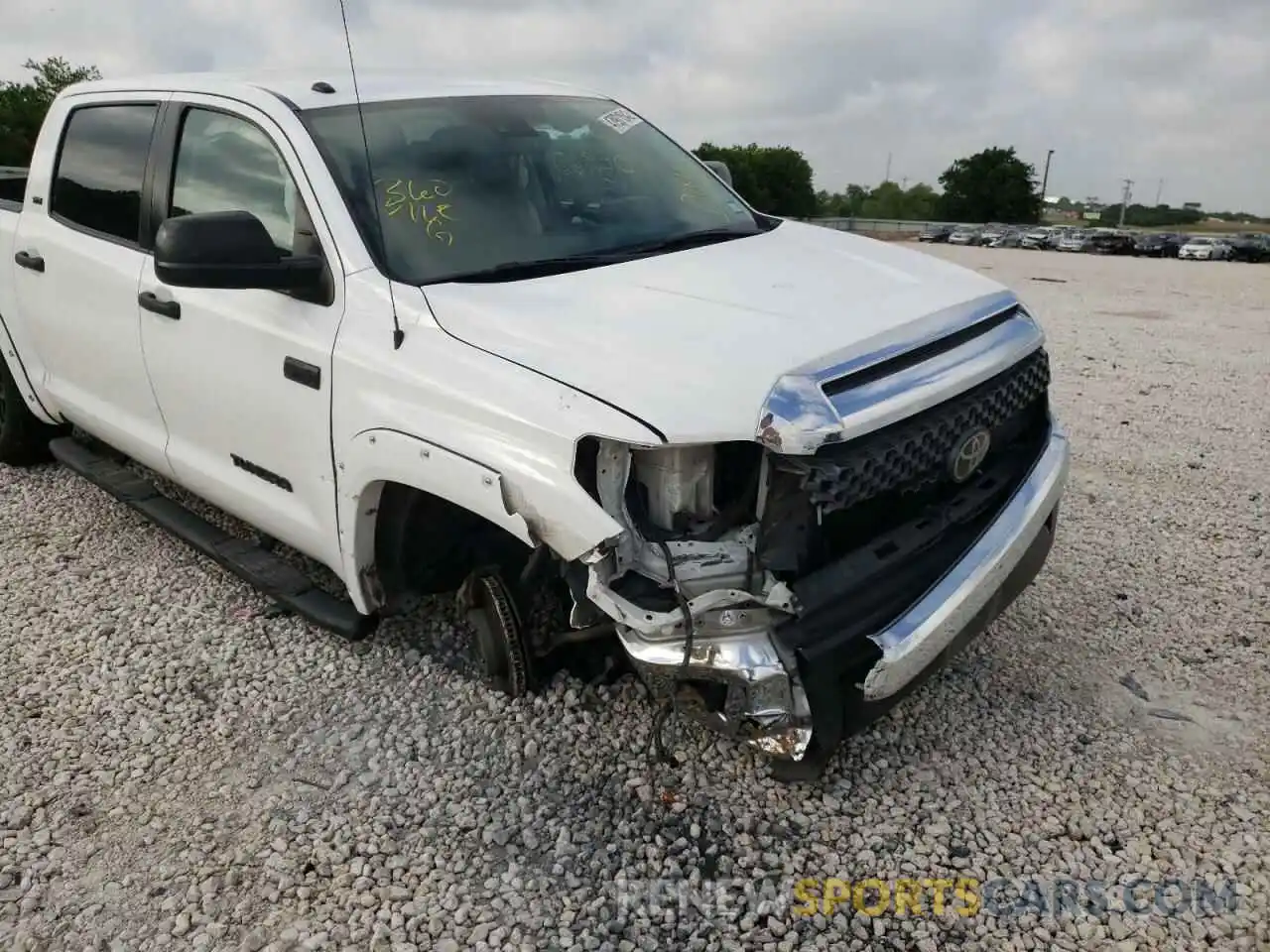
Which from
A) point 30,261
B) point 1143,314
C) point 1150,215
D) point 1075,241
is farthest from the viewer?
point 1150,215

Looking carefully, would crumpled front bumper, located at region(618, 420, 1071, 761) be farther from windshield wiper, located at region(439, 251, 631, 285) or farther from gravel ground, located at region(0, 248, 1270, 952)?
windshield wiper, located at region(439, 251, 631, 285)

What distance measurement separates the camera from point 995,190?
77.6 metres

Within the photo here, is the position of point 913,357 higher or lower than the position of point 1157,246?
higher

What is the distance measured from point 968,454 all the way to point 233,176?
2572 mm

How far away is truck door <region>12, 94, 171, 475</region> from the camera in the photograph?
3.80 metres

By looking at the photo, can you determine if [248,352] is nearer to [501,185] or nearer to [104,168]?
[501,185]

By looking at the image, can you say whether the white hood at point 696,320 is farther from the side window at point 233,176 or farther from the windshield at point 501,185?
the side window at point 233,176

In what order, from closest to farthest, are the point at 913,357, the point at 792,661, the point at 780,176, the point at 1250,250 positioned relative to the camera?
1. the point at 792,661
2. the point at 913,357
3. the point at 1250,250
4. the point at 780,176

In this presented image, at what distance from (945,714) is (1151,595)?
4.61 ft

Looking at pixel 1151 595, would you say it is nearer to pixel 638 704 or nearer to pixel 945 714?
pixel 945 714

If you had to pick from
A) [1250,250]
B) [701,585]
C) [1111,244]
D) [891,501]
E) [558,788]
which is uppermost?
[891,501]

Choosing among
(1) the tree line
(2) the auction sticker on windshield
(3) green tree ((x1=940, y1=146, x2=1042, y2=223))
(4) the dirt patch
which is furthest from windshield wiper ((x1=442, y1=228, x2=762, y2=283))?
(3) green tree ((x1=940, y1=146, x2=1042, y2=223))

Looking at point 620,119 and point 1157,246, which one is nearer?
point 620,119

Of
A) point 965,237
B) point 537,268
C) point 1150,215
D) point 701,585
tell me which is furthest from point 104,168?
point 1150,215
